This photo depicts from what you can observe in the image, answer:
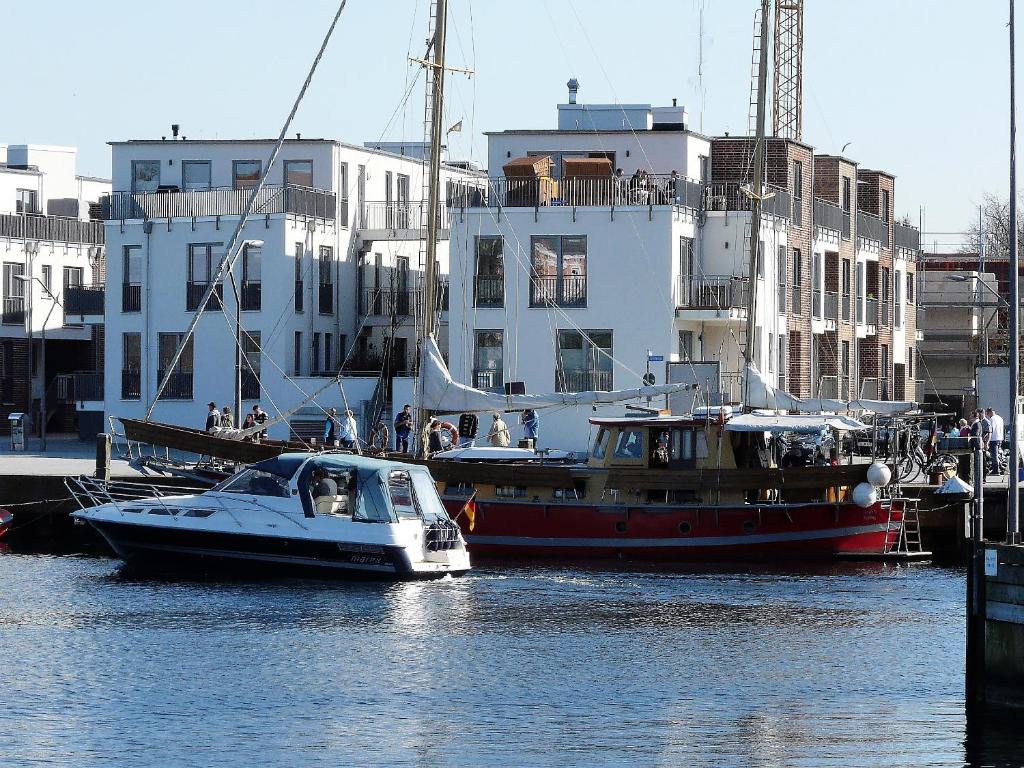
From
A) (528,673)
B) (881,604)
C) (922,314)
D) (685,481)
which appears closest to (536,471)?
(685,481)

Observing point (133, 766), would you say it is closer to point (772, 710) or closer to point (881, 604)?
point (772, 710)

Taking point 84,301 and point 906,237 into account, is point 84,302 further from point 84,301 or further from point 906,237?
point 906,237

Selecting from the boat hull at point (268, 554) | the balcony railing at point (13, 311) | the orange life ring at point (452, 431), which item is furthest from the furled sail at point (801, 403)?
the balcony railing at point (13, 311)

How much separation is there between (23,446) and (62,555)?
20324mm

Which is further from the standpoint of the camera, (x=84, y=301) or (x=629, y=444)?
(x=84, y=301)

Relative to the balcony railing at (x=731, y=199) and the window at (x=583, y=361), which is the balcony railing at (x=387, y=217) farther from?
the window at (x=583, y=361)

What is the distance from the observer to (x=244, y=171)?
68.1 meters

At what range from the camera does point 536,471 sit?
136 feet

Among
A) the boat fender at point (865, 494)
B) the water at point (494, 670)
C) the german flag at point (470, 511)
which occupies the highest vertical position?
the boat fender at point (865, 494)

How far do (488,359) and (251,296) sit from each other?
34.4ft

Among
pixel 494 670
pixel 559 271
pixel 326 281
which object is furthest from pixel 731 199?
pixel 494 670

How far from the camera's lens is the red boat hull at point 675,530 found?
4134 cm

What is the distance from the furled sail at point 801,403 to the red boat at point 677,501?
1.86 m

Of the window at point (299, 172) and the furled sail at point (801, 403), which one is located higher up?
the window at point (299, 172)
